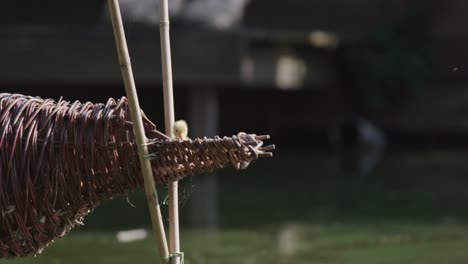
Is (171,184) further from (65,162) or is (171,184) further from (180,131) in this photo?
(65,162)

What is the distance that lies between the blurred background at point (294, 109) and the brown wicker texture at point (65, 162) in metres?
0.20

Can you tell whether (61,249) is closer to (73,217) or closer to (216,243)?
(216,243)

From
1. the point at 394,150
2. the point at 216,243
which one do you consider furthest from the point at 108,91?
the point at 216,243

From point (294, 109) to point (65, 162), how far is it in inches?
515

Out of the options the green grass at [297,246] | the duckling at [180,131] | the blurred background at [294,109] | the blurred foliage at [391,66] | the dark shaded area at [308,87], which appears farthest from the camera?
the blurred foliage at [391,66]

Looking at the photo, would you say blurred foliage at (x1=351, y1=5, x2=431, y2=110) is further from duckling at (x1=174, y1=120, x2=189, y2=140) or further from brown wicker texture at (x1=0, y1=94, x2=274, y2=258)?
brown wicker texture at (x1=0, y1=94, x2=274, y2=258)

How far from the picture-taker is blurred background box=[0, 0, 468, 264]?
19.5 feet

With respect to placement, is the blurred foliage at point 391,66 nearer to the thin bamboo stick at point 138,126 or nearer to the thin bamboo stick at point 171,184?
the thin bamboo stick at point 171,184

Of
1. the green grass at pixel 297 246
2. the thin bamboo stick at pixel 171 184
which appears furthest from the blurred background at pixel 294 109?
the thin bamboo stick at pixel 171 184

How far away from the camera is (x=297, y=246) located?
5.72 meters

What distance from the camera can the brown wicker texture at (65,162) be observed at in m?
2.05

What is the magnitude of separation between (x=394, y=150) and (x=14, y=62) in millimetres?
6128

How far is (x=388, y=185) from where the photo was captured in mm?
9000

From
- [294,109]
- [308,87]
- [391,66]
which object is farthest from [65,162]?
[294,109]
